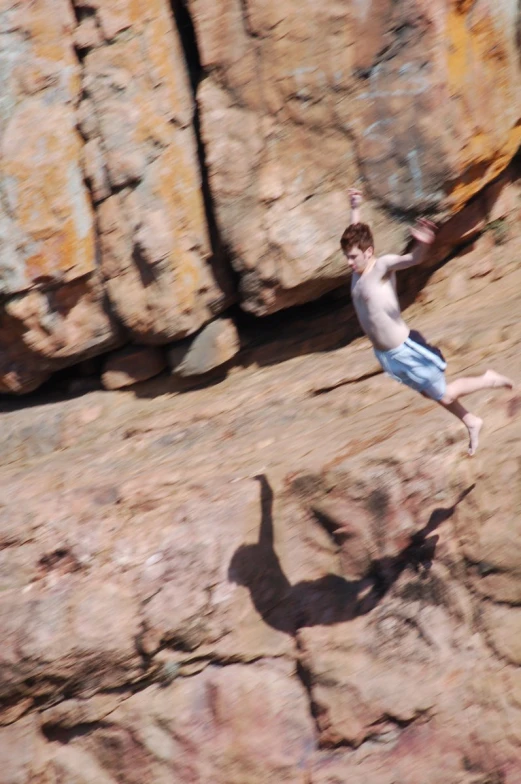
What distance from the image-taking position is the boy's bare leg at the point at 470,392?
17.1 feet

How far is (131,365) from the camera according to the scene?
731 cm

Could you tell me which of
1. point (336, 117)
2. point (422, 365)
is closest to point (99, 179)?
point (336, 117)

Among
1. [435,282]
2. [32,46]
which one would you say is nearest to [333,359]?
[435,282]

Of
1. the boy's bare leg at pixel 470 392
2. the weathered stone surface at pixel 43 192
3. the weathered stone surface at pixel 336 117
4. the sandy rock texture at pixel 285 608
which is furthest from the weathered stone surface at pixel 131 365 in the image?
the boy's bare leg at pixel 470 392

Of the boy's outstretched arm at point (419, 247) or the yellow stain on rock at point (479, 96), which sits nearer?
the boy's outstretched arm at point (419, 247)

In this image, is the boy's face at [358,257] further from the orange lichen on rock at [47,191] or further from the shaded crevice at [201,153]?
the orange lichen on rock at [47,191]

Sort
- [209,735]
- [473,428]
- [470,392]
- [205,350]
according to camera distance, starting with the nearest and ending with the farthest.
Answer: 1. [470,392]
2. [473,428]
3. [209,735]
4. [205,350]

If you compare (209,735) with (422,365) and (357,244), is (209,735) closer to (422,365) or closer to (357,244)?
(422,365)

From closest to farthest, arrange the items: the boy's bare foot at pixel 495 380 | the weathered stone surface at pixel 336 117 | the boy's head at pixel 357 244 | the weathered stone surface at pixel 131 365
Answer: the boy's head at pixel 357 244 < the boy's bare foot at pixel 495 380 < the weathered stone surface at pixel 336 117 < the weathered stone surface at pixel 131 365

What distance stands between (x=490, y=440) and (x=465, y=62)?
2614mm

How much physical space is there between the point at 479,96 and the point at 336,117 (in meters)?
0.99

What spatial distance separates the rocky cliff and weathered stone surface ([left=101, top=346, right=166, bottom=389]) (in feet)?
1.17

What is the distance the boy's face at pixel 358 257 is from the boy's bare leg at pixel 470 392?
812 millimetres

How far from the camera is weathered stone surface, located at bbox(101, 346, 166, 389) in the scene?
7289 mm
